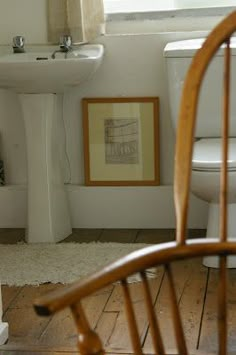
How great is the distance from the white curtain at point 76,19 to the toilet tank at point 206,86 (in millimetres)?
375

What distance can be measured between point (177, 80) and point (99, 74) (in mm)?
450

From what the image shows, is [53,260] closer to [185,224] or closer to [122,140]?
[122,140]

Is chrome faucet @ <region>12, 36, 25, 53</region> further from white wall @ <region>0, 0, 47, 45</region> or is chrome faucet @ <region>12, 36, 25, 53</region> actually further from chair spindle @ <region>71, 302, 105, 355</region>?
chair spindle @ <region>71, 302, 105, 355</region>

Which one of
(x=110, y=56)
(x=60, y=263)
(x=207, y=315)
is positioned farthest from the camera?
(x=110, y=56)

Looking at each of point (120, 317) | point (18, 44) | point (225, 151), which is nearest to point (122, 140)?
point (18, 44)

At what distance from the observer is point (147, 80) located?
3252mm

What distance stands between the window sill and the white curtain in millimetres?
148

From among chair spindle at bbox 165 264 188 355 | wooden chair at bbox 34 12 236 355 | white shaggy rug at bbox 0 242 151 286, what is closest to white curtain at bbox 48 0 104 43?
white shaggy rug at bbox 0 242 151 286

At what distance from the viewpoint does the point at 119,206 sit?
335cm

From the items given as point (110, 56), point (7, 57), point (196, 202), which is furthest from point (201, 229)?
point (7, 57)

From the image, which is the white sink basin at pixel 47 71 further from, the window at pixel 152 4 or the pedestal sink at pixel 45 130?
the window at pixel 152 4

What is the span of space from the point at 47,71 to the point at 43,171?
480 millimetres

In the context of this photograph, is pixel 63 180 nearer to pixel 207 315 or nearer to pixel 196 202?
pixel 196 202

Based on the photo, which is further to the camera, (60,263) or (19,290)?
(60,263)
